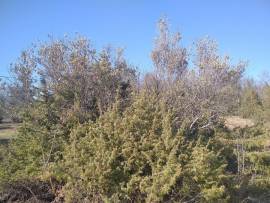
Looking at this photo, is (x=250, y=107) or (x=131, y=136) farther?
(x=250, y=107)

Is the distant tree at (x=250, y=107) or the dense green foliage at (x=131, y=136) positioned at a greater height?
the distant tree at (x=250, y=107)

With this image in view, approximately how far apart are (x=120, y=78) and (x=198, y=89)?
2.74m

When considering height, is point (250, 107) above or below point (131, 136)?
above

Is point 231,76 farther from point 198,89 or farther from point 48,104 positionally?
point 48,104

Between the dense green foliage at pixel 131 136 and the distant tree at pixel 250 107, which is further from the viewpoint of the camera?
the distant tree at pixel 250 107

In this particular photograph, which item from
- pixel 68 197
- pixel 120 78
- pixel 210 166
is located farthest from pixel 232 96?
pixel 68 197

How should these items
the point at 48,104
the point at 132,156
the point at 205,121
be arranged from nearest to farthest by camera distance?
1. the point at 132,156
2. the point at 48,104
3. the point at 205,121

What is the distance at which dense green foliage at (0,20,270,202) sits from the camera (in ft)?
25.3

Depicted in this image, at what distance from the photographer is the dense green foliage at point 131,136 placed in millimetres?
7703

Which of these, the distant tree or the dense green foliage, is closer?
the dense green foliage

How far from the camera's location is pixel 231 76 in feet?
51.6

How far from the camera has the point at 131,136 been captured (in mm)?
8281

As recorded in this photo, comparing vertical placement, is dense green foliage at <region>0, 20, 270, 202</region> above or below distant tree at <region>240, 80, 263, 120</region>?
below

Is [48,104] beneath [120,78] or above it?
beneath
